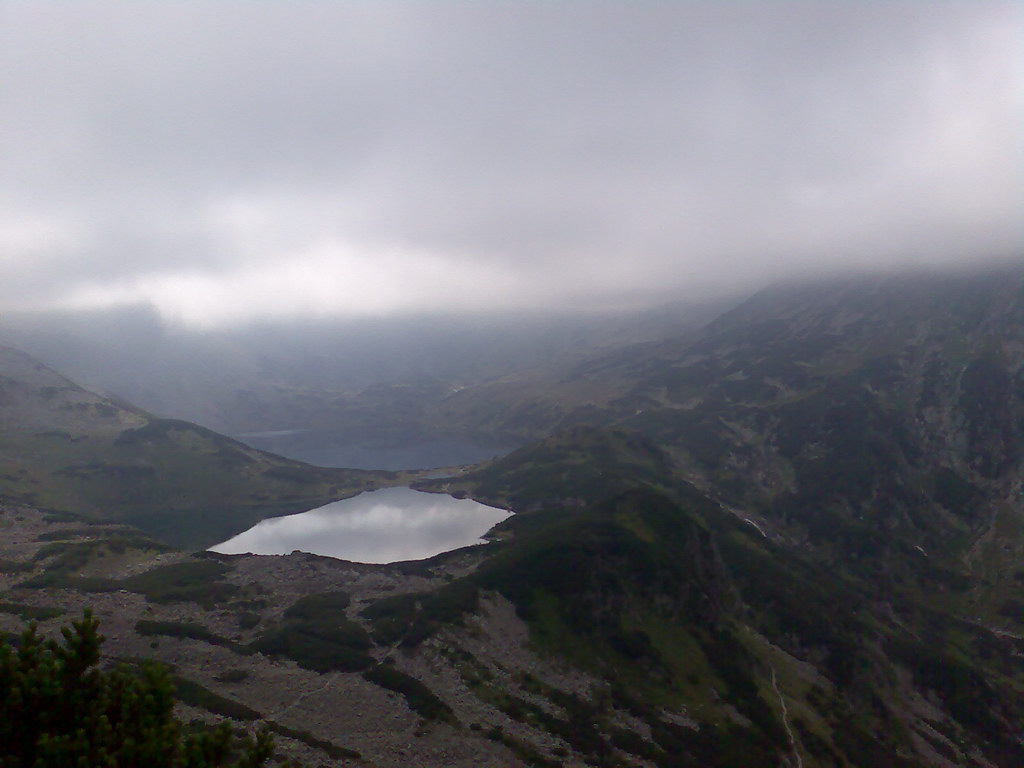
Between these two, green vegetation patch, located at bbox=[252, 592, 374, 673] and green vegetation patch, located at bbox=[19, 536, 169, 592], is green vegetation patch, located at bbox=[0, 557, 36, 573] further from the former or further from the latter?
green vegetation patch, located at bbox=[252, 592, 374, 673]

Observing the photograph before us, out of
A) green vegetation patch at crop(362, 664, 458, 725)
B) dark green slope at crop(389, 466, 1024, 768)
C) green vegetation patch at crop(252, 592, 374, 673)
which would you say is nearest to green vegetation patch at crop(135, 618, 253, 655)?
green vegetation patch at crop(252, 592, 374, 673)

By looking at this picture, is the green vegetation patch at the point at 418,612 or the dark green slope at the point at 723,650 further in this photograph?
the green vegetation patch at the point at 418,612

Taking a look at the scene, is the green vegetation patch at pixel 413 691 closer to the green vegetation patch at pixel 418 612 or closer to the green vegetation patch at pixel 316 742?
the green vegetation patch at pixel 418 612

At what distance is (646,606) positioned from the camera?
118 m

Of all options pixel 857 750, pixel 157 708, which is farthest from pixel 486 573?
pixel 157 708

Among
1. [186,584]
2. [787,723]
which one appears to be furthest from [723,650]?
[186,584]

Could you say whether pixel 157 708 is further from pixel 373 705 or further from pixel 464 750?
pixel 373 705

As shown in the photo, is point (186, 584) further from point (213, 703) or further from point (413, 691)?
point (413, 691)

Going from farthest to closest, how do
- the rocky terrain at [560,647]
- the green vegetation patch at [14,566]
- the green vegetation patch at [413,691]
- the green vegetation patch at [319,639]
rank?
the green vegetation patch at [14,566] < the green vegetation patch at [319,639] < the rocky terrain at [560,647] < the green vegetation patch at [413,691]

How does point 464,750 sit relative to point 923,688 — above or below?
above

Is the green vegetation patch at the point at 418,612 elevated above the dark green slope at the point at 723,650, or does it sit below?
above

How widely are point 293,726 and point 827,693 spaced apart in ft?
344

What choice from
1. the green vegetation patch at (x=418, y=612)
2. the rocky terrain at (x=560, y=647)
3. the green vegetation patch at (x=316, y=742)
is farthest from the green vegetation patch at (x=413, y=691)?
the green vegetation patch at (x=316, y=742)

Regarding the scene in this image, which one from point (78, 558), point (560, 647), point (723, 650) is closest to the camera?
point (560, 647)
